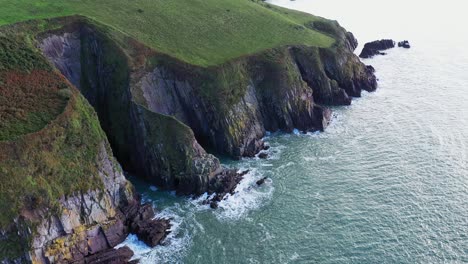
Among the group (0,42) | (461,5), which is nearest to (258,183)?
(0,42)

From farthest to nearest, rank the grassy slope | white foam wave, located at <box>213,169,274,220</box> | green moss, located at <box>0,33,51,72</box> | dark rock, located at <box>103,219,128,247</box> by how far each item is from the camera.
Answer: the grassy slope, green moss, located at <box>0,33,51,72</box>, white foam wave, located at <box>213,169,274,220</box>, dark rock, located at <box>103,219,128,247</box>

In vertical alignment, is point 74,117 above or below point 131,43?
below

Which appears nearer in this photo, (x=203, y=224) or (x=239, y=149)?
(x=203, y=224)

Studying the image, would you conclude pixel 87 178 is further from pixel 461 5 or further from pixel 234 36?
pixel 461 5

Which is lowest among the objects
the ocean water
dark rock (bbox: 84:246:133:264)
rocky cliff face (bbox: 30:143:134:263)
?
the ocean water

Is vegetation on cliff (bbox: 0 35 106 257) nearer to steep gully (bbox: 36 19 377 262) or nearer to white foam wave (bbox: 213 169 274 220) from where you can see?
steep gully (bbox: 36 19 377 262)

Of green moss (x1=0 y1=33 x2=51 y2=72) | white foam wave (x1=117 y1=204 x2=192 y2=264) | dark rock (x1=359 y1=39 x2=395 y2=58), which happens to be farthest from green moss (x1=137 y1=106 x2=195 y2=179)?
dark rock (x1=359 y1=39 x2=395 y2=58)

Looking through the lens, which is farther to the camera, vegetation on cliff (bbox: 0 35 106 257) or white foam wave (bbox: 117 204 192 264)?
white foam wave (bbox: 117 204 192 264)
